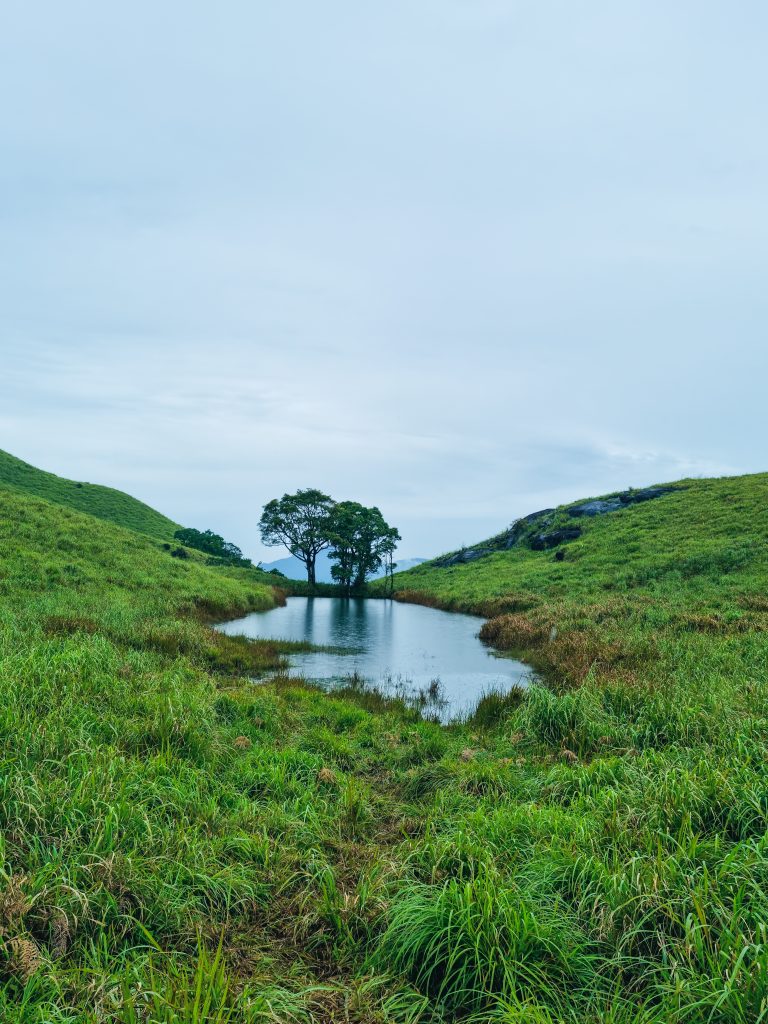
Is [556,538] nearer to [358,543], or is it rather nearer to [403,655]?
[358,543]

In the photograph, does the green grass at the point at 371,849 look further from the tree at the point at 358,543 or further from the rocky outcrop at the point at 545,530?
the tree at the point at 358,543

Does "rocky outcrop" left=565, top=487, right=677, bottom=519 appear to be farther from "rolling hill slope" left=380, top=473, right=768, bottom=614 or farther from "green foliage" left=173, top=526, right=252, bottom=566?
"green foliage" left=173, top=526, right=252, bottom=566

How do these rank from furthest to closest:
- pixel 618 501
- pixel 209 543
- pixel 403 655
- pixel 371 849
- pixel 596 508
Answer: pixel 209 543, pixel 618 501, pixel 596 508, pixel 403 655, pixel 371 849

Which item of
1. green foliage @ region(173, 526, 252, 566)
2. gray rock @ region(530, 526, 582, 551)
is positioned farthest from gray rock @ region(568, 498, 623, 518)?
green foliage @ region(173, 526, 252, 566)

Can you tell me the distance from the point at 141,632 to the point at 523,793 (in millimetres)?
13054

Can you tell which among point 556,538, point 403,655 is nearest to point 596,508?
point 556,538

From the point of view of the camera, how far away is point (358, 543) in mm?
68562

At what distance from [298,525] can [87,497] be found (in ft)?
97.3

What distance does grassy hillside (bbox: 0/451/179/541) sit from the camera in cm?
6366

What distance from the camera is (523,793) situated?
25.0 feet

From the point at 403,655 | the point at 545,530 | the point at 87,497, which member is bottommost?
the point at 403,655

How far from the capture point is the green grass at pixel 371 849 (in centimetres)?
388

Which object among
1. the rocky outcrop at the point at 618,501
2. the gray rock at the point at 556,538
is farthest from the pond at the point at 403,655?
the rocky outcrop at the point at 618,501

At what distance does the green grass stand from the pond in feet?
10.0
